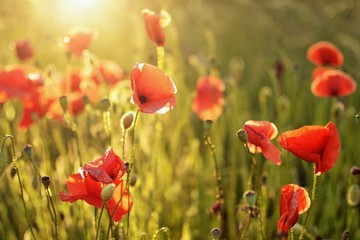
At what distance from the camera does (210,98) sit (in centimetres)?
246

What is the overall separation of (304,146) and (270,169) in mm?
1055

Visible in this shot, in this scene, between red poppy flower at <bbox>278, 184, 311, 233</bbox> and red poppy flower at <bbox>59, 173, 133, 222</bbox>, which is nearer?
red poppy flower at <bbox>278, 184, 311, 233</bbox>

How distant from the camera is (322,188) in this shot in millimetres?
2379

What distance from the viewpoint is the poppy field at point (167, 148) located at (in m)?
1.38

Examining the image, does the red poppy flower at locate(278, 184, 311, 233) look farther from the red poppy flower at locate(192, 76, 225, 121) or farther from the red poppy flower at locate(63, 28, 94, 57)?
the red poppy flower at locate(63, 28, 94, 57)

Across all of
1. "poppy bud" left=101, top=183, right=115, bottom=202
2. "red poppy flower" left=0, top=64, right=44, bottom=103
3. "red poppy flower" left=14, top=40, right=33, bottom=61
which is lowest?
"poppy bud" left=101, top=183, right=115, bottom=202

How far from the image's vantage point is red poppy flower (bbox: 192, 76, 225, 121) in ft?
8.04

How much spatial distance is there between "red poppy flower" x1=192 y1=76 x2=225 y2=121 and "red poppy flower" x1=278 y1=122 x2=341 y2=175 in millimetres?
1140

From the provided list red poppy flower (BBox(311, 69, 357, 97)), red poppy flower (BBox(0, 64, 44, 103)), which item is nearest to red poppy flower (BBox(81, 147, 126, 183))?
red poppy flower (BBox(0, 64, 44, 103))

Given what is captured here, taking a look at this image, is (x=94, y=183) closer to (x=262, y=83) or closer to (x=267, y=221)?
(x=267, y=221)

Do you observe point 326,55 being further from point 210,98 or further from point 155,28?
point 155,28

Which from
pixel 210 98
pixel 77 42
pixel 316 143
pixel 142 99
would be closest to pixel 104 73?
pixel 77 42

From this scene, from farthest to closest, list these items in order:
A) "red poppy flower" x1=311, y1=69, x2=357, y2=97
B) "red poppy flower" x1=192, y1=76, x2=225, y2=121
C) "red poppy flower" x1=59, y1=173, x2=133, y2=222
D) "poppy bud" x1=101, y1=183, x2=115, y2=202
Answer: "red poppy flower" x1=192, y1=76, x2=225, y2=121
"red poppy flower" x1=311, y1=69, x2=357, y2=97
"red poppy flower" x1=59, y1=173, x2=133, y2=222
"poppy bud" x1=101, y1=183, x2=115, y2=202

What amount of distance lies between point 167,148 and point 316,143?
1.89m
